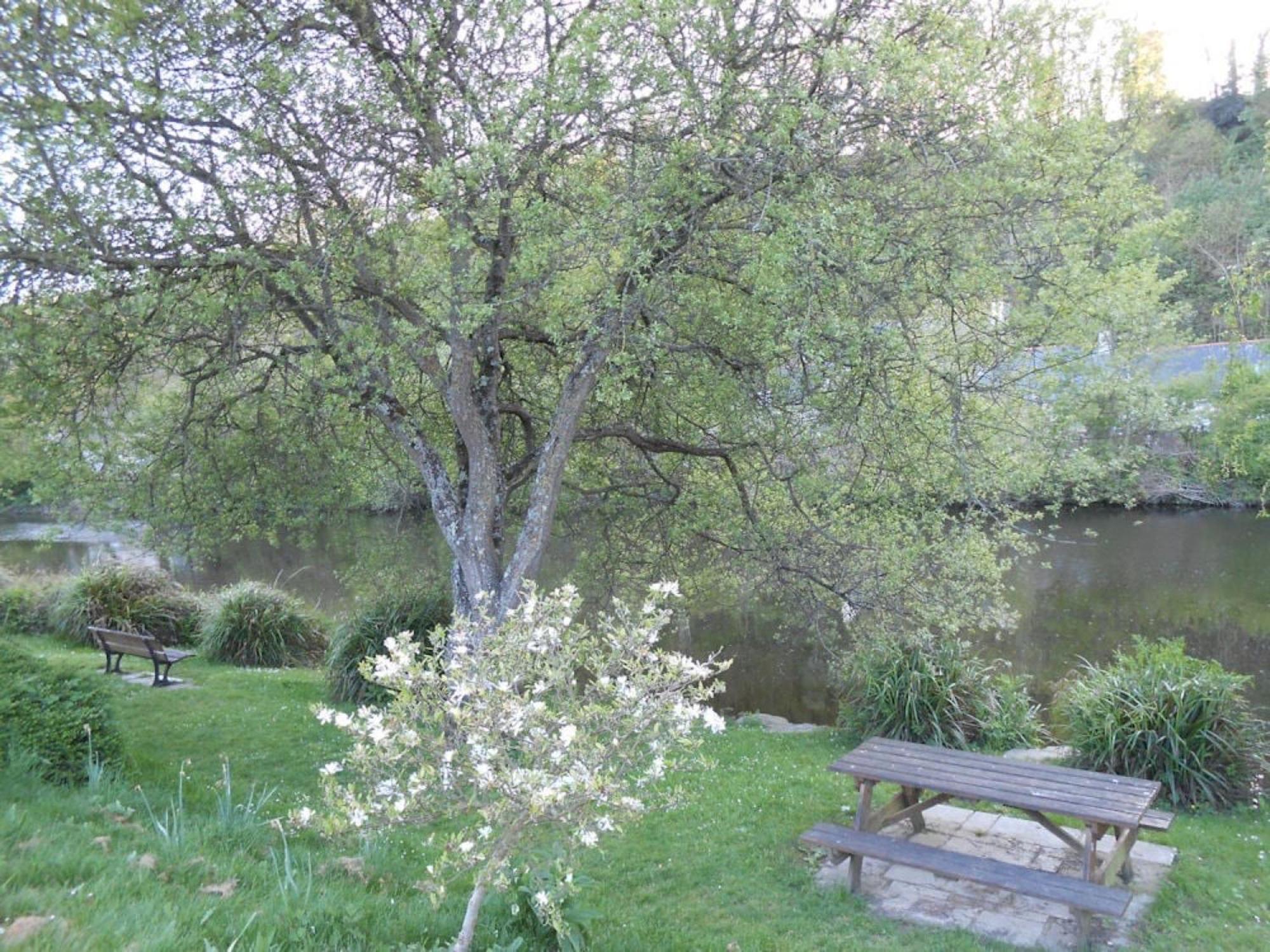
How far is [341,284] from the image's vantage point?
7.02 metres

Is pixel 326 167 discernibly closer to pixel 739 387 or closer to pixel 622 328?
pixel 622 328

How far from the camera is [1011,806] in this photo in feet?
17.8

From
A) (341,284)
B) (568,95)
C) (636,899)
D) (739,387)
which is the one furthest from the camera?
(739,387)

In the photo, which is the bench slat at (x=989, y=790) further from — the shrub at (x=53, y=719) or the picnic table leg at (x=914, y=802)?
the shrub at (x=53, y=719)

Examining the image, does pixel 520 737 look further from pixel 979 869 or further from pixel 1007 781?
pixel 1007 781

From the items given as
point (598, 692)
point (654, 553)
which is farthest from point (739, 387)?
point (598, 692)

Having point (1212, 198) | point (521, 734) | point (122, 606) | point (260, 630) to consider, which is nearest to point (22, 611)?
point (122, 606)

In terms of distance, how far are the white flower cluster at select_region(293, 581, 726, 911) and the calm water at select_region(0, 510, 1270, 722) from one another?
5217 millimetres

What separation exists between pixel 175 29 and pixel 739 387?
4786mm

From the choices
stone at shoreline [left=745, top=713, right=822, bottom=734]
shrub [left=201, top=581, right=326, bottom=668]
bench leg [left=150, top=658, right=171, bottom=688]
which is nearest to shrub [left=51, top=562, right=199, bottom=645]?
shrub [left=201, top=581, right=326, bottom=668]

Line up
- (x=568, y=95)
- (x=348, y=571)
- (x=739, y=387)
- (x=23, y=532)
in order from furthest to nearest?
1. (x=23, y=532)
2. (x=348, y=571)
3. (x=739, y=387)
4. (x=568, y=95)

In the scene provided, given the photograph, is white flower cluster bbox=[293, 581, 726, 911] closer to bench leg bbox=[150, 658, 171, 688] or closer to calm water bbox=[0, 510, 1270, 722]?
calm water bbox=[0, 510, 1270, 722]

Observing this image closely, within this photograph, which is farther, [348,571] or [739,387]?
[348,571]

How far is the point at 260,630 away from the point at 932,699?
9.02 m
